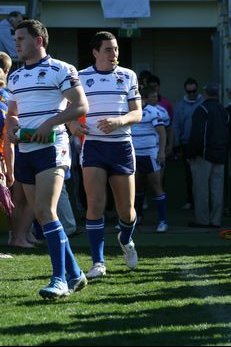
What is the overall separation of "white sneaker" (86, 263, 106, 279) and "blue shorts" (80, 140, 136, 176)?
31.4 inches

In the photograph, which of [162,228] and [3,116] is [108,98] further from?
[162,228]

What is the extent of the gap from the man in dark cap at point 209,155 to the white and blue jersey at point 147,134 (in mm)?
537

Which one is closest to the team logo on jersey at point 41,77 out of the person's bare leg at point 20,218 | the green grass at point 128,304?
the green grass at point 128,304

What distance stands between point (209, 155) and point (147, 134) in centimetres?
89

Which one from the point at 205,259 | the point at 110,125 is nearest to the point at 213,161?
the point at 205,259

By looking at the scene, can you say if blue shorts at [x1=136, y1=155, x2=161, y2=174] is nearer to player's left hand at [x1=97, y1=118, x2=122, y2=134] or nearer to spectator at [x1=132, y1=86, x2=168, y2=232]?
spectator at [x1=132, y1=86, x2=168, y2=232]

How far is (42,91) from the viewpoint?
6.38 meters

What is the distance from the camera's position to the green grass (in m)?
5.32

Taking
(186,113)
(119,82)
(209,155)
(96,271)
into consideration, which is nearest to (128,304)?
(96,271)

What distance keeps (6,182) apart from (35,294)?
75.8 inches

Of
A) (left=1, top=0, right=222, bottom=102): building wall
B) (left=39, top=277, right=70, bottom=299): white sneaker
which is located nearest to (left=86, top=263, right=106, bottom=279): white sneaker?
(left=39, top=277, right=70, bottom=299): white sneaker

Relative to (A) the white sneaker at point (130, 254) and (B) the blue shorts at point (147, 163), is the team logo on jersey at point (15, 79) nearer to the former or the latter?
(A) the white sneaker at point (130, 254)

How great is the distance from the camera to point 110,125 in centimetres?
702

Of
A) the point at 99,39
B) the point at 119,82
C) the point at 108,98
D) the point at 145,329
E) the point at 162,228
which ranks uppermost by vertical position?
the point at 99,39
